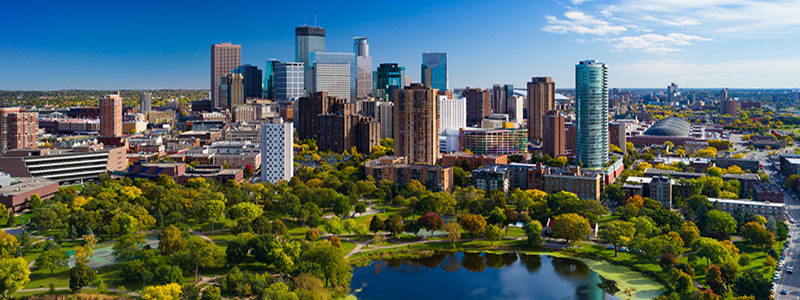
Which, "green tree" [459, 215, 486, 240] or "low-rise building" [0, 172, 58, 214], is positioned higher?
"low-rise building" [0, 172, 58, 214]

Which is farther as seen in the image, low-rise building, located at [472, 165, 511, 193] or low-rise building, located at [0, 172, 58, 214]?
low-rise building, located at [472, 165, 511, 193]

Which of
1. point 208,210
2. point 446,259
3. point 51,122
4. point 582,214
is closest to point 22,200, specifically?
point 208,210

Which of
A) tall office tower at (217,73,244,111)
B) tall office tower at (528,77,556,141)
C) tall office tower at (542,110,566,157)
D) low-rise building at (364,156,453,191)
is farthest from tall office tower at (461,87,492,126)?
low-rise building at (364,156,453,191)

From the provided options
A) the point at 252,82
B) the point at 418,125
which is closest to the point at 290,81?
the point at 252,82

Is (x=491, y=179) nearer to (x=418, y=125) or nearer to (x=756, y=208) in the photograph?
(x=418, y=125)

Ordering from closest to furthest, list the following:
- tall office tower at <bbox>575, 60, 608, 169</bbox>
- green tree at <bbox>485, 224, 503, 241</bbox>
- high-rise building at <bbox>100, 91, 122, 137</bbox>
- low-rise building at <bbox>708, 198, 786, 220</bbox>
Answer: green tree at <bbox>485, 224, 503, 241</bbox> < low-rise building at <bbox>708, 198, 786, 220</bbox> < tall office tower at <bbox>575, 60, 608, 169</bbox> < high-rise building at <bbox>100, 91, 122, 137</bbox>

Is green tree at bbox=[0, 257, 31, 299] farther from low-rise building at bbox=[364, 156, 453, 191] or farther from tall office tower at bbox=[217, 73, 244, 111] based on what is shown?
tall office tower at bbox=[217, 73, 244, 111]
